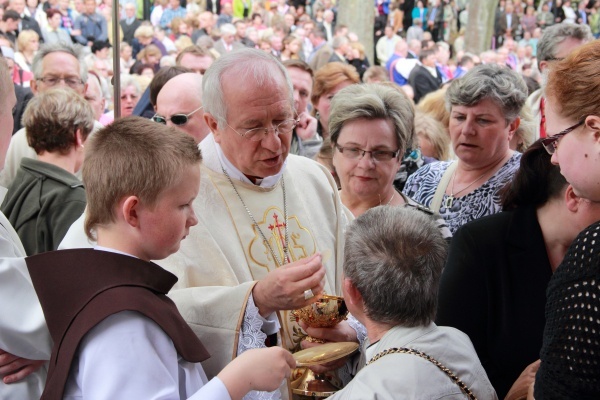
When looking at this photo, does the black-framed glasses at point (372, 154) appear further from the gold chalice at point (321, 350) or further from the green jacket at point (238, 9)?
the green jacket at point (238, 9)

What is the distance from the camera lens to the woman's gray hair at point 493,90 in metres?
3.99

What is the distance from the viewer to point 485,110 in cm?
402

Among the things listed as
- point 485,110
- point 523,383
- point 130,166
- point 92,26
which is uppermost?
point 130,166

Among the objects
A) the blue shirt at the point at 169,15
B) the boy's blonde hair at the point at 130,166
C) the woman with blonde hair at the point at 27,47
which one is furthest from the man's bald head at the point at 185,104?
the blue shirt at the point at 169,15

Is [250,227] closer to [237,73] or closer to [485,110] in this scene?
[237,73]

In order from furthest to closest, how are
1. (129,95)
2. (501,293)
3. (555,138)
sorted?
1. (129,95)
2. (501,293)
3. (555,138)

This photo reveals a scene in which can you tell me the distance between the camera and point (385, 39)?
70.0ft

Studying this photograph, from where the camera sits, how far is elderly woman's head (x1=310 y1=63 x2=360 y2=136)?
618cm

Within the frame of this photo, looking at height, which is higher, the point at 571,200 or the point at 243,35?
the point at 571,200

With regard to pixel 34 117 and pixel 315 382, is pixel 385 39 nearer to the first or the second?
pixel 34 117

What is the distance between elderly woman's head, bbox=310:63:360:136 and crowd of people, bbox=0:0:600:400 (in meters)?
1.92

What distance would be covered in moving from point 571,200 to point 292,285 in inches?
36.3

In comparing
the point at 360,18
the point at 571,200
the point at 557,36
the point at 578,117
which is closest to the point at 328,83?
the point at 557,36

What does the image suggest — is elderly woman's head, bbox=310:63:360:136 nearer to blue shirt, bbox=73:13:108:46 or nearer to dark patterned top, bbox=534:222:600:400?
dark patterned top, bbox=534:222:600:400
